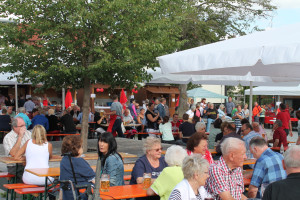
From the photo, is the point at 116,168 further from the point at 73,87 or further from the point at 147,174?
the point at 73,87

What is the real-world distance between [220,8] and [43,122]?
15865mm

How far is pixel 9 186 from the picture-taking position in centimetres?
684

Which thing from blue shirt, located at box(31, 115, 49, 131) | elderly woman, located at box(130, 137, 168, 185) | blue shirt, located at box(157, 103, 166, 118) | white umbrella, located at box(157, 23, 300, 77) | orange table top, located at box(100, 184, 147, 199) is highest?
white umbrella, located at box(157, 23, 300, 77)

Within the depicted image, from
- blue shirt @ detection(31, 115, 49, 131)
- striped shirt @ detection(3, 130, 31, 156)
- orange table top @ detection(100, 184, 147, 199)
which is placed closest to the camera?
orange table top @ detection(100, 184, 147, 199)

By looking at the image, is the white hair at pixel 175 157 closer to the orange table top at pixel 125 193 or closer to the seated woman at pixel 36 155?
the orange table top at pixel 125 193

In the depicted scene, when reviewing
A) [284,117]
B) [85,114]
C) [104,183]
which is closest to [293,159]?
[104,183]

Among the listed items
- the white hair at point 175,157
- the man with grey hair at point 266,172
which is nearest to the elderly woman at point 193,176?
the white hair at point 175,157

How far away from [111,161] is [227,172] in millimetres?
1777

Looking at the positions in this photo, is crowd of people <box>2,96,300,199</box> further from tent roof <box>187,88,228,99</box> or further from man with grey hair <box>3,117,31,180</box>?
tent roof <box>187,88,228,99</box>

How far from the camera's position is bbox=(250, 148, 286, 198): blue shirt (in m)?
5.18

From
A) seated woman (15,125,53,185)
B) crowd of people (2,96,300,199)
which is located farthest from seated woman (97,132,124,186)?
seated woman (15,125,53,185)

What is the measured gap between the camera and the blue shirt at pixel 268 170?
518 cm

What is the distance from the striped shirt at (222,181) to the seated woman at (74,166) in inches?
72.5

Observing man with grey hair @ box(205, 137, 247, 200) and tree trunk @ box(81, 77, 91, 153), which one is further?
tree trunk @ box(81, 77, 91, 153)
